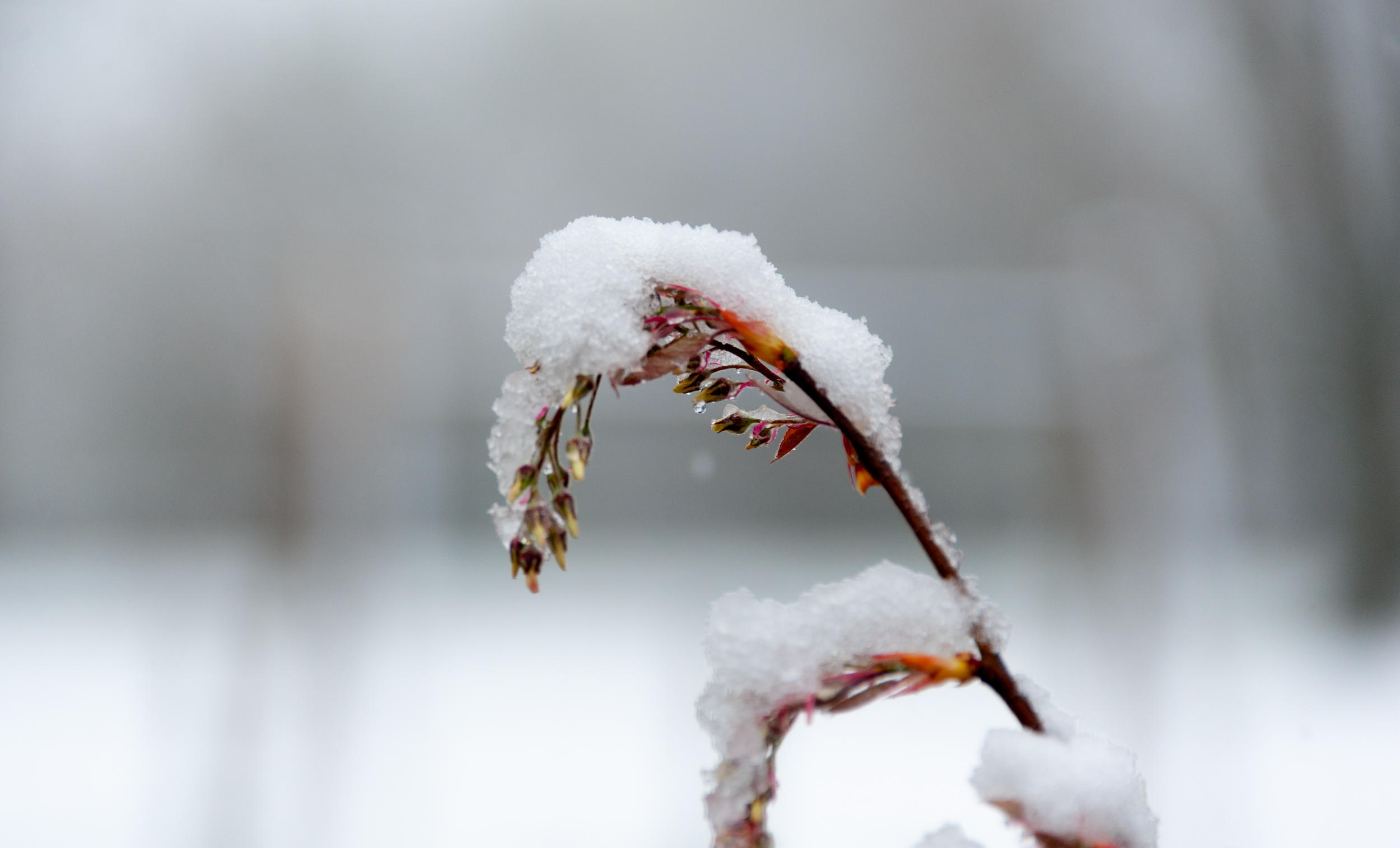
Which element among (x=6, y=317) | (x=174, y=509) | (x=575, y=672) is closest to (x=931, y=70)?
(x=575, y=672)

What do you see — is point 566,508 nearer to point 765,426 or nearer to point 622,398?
point 765,426

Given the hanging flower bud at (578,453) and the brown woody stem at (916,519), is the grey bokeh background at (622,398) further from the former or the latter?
the hanging flower bud at (578,453)

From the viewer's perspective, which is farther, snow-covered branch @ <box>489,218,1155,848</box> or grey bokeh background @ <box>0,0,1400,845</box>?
grey bokeh background @ <box>0,0,1400,845</box>

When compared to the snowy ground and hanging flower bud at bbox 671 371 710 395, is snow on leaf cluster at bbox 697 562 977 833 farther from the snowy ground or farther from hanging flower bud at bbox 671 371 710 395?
the snowy ground

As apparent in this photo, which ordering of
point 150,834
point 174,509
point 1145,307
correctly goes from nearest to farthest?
point 150,834 < point 1145,307 < point 174,509

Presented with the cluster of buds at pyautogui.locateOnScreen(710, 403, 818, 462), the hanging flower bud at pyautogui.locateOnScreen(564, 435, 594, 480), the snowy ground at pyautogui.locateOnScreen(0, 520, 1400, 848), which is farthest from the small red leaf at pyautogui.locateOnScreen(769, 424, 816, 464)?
the snowy ground at pyautogui.locateOnScreen(0, 520, 1400, 848)

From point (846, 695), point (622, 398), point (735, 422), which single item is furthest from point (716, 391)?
point (622, 398)

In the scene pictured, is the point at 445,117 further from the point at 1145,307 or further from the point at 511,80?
the point at 1145,307
